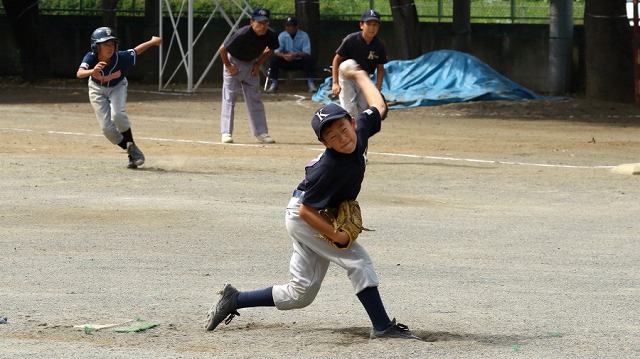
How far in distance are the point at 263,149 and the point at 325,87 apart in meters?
9.60

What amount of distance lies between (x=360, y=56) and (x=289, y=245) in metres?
6.17

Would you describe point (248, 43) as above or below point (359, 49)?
below

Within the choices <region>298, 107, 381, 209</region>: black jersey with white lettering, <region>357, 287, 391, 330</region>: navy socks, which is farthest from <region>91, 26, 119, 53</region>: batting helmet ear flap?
<region>357, 287, 391, 330</region>: navy socks

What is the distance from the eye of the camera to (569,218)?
12.0 m

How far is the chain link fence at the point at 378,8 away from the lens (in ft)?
110

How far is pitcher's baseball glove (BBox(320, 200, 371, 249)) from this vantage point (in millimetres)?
6762

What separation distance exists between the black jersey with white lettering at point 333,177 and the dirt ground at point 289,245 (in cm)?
77

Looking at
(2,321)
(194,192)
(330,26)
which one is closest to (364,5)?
(330,26)

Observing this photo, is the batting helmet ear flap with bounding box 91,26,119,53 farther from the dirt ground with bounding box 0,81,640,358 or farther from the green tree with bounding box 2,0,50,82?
the green tree with bounding box 2,0,50,82

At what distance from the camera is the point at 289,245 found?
10.3 m

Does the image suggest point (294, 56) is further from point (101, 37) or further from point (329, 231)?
point (329, 231)

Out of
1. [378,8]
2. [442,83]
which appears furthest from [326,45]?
[442,83]

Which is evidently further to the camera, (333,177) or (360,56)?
(360,56)

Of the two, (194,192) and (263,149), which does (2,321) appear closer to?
(194,192)
